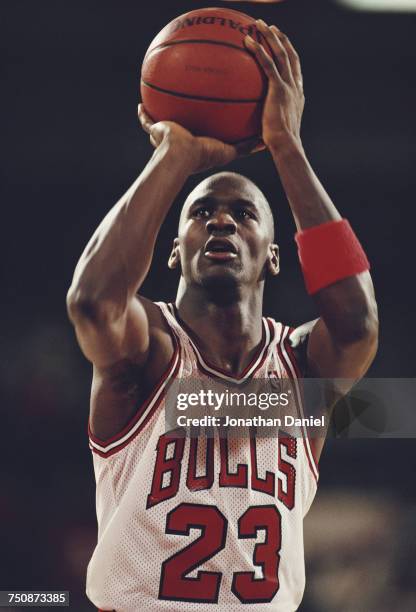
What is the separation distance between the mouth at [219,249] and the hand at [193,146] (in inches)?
9.8

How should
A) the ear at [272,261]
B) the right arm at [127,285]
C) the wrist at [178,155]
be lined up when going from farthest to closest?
the ear at [272,261] → the wrist at [178,155] → the right arm at [127,285]

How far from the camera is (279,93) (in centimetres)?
227

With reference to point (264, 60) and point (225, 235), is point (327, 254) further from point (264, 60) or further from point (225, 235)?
point (264, 60)

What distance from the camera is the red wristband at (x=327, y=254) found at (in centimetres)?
226

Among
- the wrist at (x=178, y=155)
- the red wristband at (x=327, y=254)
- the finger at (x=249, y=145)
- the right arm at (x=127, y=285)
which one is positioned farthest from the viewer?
the finger at (x=249, y=145)

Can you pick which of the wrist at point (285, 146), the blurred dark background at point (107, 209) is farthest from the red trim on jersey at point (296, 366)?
the blurred dark background at point (107, 209)

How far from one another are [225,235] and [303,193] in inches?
11.8

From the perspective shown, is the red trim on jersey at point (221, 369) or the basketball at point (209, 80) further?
the red trim on jersey at point (221, 369)

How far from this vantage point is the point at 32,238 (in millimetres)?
5938

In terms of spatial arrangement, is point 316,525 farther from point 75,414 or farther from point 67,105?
point 67,105

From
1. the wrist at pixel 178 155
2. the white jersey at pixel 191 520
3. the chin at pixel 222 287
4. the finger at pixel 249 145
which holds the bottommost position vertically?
the white jersey at pixel 191 520

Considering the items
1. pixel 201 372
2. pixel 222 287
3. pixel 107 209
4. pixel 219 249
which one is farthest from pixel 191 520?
pixel 107 209

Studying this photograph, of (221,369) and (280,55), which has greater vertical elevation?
(280,55)

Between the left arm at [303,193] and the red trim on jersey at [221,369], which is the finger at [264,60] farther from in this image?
the red trim on jersey at [221,369]
